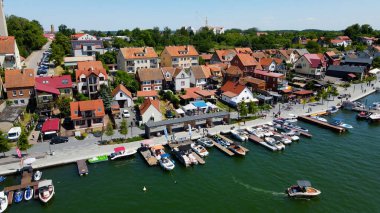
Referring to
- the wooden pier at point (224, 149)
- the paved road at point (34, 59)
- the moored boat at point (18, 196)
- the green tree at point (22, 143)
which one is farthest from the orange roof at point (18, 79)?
the wooden pier at point (224, 149)

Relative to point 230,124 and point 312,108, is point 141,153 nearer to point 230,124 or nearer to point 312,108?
point 230,124

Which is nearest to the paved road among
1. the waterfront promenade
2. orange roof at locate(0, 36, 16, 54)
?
orange roof at locate(0, 36, 16, 54)

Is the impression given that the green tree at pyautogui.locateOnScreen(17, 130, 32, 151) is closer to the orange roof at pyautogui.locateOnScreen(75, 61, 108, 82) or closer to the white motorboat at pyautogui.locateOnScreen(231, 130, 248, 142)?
the orange roof at pyautogui.locateOnScreen(75, 61, 108, 82)

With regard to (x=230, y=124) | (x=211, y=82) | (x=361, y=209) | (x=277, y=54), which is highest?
(x=277, y=54)

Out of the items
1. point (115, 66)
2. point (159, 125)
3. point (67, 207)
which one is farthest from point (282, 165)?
point (115, 66)

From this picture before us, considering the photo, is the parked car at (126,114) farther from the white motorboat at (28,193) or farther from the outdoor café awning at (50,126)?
the white motorboat at (28,193)

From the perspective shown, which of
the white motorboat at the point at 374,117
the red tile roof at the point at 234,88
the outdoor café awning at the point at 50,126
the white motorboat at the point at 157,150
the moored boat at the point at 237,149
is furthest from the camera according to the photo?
the red tile roof at the point at 234,88
